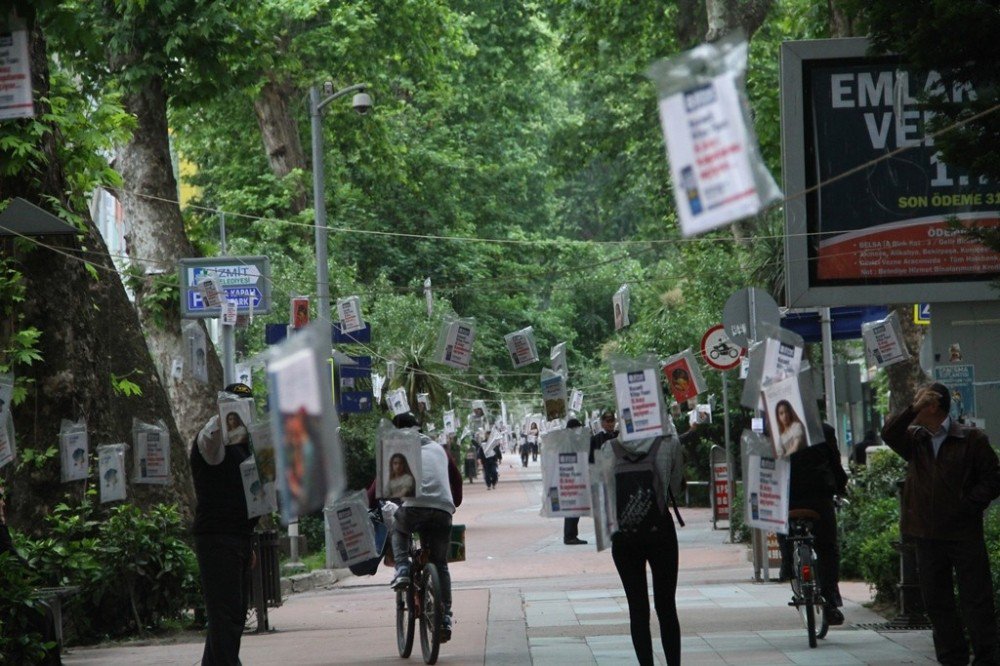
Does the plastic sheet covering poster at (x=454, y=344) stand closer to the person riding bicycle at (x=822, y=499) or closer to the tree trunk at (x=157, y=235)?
the person riding bicycle at (x=822, y=499)

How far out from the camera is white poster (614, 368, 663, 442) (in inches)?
302

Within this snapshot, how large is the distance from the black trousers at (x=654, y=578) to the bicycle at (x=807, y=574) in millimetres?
2513

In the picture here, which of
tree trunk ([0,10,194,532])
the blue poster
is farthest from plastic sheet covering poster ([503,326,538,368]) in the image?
the blue poster

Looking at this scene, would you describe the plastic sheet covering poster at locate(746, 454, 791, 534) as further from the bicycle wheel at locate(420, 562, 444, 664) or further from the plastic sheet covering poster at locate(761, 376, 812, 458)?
the bicycle wheel at locate(420, 562, 444, 664)

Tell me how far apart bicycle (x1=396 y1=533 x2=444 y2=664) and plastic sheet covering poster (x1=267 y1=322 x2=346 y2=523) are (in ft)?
25.0

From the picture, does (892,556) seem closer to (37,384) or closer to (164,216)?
(37,384)

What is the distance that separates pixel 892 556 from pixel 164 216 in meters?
12.9

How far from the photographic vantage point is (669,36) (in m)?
30.6

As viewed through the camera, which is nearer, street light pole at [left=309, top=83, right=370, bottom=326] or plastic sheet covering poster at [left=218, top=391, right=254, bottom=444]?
plastic sheet covering poster at [left=218, top=391, right=254, bottom=444]

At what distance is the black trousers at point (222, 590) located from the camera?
8.56m

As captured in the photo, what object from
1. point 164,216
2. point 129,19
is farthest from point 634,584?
point 164,216

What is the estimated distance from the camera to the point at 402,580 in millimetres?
11211

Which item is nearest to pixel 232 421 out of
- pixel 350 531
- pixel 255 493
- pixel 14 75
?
pixel 255 493

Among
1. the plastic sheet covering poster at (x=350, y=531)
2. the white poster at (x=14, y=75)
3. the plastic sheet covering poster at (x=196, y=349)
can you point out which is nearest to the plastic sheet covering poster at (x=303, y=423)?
the white poster at (x=14, y=75)
